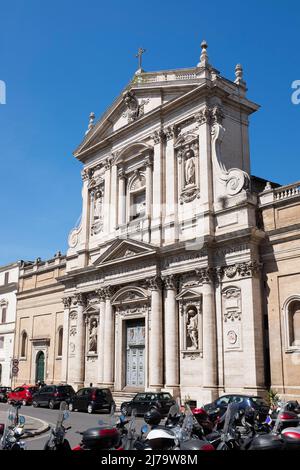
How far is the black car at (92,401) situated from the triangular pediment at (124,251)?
26.6ft

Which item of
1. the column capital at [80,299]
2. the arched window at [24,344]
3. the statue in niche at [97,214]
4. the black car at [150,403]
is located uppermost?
the statue in niche at [97,214]

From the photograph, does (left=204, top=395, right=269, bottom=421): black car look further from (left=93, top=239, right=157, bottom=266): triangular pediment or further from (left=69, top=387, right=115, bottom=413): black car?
(left=93, top=239, right=157, bottom=266): triangular pediment

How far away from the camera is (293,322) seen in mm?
24875

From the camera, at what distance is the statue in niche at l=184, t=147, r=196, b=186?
30.6 metres

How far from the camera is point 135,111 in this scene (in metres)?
35.3

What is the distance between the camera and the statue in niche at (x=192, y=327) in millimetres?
27766

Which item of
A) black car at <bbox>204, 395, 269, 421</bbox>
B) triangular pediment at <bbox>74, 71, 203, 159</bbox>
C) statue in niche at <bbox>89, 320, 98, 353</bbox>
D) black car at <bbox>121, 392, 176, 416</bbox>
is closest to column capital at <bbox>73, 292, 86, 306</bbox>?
statue in niche at <bbox>89, 320, 98, 353</bbox>

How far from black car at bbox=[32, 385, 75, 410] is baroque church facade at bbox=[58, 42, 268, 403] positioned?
303 centimetres

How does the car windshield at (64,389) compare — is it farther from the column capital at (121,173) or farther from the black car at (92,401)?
the column capital at (121,173)

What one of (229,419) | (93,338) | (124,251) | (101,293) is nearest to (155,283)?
(124,251)

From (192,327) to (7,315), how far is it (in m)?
25.7

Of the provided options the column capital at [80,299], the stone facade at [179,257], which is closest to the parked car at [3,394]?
the stone facade at [179,257]

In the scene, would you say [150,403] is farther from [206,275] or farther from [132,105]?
[132,105]
